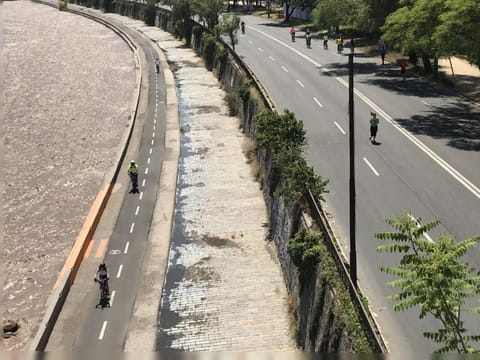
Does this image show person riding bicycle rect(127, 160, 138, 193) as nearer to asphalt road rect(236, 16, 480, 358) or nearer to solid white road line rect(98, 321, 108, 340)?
asphalt road rect(236, 16, 480, 358)

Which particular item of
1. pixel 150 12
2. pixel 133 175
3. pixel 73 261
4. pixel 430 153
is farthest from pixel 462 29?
pixel 150 12

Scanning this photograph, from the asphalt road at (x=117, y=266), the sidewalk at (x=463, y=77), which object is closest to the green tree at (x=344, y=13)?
the sidewalk at (x=463, y=77)

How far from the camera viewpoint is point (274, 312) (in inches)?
802

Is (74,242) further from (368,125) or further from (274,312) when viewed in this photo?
(368,125)

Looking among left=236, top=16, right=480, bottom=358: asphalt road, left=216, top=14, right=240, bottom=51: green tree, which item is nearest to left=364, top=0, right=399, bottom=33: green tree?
left=236, top=16, right=480, bottom=358: asphalt road

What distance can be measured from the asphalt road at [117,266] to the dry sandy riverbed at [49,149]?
1.70 m

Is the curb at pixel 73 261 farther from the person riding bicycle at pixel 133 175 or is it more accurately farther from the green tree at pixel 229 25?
the green tree at pixel 229 25

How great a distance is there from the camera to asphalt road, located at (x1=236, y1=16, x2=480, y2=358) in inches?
709

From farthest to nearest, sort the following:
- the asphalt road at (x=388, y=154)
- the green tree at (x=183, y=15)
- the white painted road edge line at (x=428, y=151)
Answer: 1. the green tree at (x=183, y=15)
2. the white painted road edge line at (x=428, y=151)
3. the asphalt road at (x=388, y=154)

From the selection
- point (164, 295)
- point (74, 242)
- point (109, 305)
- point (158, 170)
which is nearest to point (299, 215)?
point (164, 295)

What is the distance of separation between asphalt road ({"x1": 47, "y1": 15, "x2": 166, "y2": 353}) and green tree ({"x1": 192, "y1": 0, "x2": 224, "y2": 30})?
37.3 meters

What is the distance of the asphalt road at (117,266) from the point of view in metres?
19.6

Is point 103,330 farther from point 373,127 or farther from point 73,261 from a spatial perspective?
point 373,127

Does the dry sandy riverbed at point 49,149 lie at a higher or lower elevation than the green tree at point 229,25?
lower
